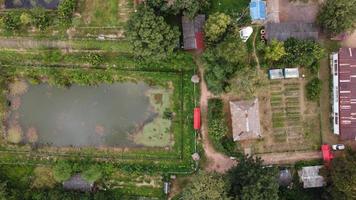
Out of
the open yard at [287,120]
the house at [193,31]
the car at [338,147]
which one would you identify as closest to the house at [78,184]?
the open yard at [287,120]

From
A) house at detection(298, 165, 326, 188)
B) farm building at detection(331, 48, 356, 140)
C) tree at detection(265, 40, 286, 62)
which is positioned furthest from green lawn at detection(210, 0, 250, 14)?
house at detection(298, 165, 326, 188)

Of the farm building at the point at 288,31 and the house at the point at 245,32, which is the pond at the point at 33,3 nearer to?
the house at the point at 245,32

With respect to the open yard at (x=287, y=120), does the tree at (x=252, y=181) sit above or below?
below

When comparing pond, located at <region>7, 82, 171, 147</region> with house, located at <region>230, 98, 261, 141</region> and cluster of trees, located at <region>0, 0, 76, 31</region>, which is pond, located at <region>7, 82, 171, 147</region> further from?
house, located at <region>230, 98, 261, 141</region>

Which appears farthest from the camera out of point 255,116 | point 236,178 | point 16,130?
point 16,130

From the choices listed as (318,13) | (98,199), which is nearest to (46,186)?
(98,199)

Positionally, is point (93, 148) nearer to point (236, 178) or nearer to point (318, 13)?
point (236, 178)

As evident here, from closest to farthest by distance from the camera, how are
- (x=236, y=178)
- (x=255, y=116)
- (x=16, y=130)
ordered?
(x=236, y=178) → (x=255, y=116) → (x=16, y=130)
